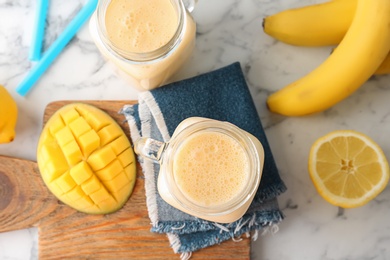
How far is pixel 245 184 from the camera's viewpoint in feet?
3.24

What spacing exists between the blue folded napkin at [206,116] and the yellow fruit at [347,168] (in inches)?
3.5

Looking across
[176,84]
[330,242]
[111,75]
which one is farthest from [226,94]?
[330,242]

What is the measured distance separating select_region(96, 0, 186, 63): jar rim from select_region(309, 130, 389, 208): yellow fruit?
0.38 meters

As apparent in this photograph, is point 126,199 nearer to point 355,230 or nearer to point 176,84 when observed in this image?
point 176,84

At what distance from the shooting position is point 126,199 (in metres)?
1.20

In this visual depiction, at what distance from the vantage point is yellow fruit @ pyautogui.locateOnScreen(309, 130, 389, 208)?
3.81 ft

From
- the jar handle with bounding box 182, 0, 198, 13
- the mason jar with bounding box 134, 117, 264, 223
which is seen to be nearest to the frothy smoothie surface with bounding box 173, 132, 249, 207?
the mason jar with bounding box 134, 117, 264, 223

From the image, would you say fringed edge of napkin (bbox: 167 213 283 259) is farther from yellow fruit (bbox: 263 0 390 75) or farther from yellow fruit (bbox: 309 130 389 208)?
yellow fruit (bbox: 263 0 390 75)

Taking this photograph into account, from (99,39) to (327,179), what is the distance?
554 millimetres

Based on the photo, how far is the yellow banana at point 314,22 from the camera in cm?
116

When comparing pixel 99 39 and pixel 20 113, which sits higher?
pixel 99 39

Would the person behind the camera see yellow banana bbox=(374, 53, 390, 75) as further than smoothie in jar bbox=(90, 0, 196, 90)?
Yes

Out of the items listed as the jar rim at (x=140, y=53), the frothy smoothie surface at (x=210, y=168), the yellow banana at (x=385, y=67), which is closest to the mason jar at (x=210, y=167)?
the frothy smoothie surface at (x=210, y=168)

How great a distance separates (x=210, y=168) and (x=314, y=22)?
1.36 feet
